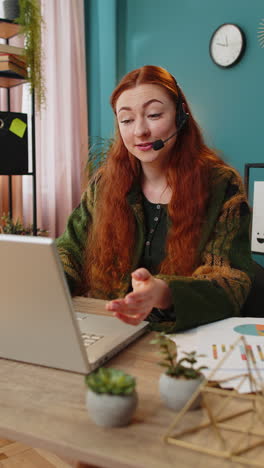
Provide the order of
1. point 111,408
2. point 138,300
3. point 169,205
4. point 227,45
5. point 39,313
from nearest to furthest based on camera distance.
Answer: point 111,408, point 39,313, point 138,300, point 169,205, point 227,45

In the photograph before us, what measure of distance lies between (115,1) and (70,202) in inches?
60.5

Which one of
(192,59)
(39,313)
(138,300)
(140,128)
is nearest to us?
(39,313)

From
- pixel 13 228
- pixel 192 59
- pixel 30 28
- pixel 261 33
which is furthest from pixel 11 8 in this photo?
pixel 261 33

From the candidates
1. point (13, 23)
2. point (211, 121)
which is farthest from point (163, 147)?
point (211, 121)

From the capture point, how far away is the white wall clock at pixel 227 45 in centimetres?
310

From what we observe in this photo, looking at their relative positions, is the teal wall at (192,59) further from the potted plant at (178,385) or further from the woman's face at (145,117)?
the potted plant at (178,385)

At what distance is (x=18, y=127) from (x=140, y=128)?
1.57 meters

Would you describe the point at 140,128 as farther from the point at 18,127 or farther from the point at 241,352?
the point at 18,127

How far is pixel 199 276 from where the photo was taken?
3.64ft

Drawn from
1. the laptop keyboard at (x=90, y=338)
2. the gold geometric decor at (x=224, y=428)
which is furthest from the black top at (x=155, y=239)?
the gold geometric decor at (x=224, y=428)

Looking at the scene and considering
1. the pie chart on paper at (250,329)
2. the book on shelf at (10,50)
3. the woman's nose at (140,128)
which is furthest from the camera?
the book on shelf at (10,50)

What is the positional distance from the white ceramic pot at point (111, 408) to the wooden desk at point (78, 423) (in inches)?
0.4

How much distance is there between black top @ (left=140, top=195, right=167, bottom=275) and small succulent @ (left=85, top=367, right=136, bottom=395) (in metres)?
0.79

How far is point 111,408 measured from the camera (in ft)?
1.83
